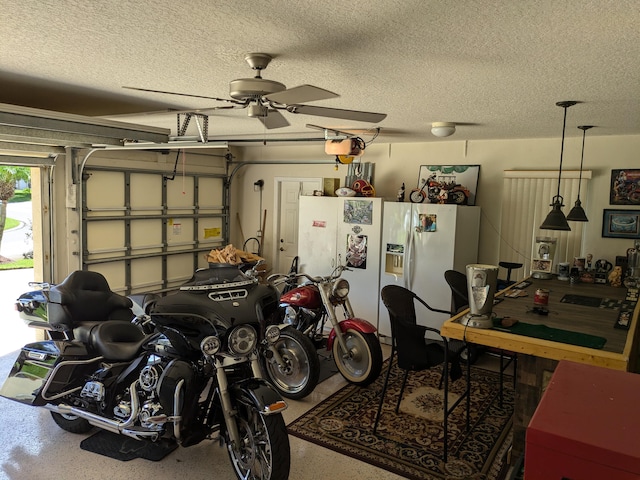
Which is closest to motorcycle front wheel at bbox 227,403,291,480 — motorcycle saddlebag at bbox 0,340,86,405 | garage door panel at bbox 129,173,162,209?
motorcycle saddlebag at bbox 0,340,86,405

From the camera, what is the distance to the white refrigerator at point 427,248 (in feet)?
16.8

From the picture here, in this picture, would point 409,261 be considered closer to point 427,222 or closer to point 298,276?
point 427,222

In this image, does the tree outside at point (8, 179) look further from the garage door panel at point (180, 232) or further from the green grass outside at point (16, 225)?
the garage door panel at point (180, 232)

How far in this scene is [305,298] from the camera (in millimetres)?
4324

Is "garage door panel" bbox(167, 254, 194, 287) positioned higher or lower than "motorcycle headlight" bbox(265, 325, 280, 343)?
lower

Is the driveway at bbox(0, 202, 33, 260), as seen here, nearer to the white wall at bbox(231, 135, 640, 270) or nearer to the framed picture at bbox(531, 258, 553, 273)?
the white wall at bbox(231, 135, 640, 270)

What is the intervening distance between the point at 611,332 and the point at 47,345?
11.9 feet

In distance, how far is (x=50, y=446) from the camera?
3.18m

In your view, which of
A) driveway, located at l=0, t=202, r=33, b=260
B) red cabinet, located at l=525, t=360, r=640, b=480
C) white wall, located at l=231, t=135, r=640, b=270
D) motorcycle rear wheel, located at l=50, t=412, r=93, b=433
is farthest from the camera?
driveway, located at l=0, t=202, r=33, b=260

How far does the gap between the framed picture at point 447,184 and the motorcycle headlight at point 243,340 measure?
3310 millimetres

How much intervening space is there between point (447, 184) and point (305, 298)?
2.28 meters

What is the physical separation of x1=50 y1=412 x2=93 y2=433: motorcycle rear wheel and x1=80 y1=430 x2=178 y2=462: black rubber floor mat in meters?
0.08

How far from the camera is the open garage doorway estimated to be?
523 centimetres

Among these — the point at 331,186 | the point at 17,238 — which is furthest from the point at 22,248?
the point at 331,186
